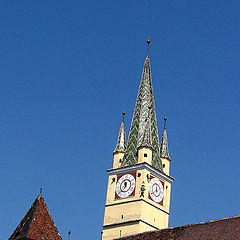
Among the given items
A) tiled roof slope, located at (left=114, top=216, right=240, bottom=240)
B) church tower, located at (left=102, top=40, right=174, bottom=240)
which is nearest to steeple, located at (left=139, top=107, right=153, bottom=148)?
church tower, located at (left=102, top=40, right=174, bottom=240)

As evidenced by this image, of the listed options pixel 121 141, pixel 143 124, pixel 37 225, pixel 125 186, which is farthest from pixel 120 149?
pixel 37 225

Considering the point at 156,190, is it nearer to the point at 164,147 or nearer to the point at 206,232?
the point at 164,147

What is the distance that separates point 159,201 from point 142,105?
908 cm

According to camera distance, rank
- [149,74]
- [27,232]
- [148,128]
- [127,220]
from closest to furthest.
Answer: [27,232] → [127,220] → [148,128] → [149,74]

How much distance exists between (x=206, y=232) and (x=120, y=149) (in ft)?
103

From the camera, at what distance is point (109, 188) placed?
6369cm

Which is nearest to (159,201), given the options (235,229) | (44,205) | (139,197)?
(139,197)

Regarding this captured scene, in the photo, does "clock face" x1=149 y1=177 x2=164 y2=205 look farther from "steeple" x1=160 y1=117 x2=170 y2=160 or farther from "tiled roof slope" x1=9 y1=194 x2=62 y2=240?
"tiled roof slope" x1=9 y1=194 x2=62 y2=240

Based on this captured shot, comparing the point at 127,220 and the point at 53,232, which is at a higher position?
the point at 127,220

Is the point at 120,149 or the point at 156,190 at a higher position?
the point at 120,149

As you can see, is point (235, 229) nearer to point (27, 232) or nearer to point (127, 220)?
point (27, 232)

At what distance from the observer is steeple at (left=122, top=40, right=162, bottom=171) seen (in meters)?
64.3

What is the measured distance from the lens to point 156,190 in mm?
63188

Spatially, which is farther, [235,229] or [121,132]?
[121,132]
